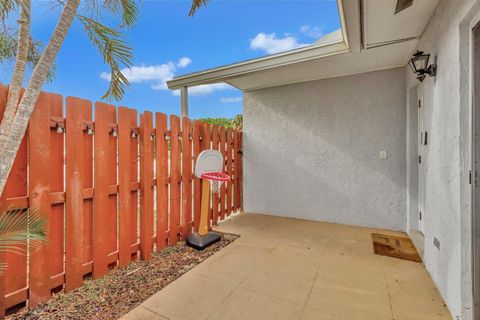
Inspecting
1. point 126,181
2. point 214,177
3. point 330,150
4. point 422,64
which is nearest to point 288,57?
point 422,64

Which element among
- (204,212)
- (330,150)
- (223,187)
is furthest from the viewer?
(223,187)

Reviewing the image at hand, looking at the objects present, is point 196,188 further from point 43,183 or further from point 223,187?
point 43,183

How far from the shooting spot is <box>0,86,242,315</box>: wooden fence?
6.33 feet

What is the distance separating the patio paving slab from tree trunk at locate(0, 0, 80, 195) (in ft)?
5.28

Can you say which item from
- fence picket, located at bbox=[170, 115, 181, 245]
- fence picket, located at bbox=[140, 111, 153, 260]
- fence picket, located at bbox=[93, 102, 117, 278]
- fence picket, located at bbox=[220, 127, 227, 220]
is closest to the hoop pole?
fence picket, located at bbox=[170, 115, 181, 245]

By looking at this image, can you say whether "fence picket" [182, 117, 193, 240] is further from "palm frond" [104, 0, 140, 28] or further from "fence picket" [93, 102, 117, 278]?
"palm frond" [104, 0, 140, 28]

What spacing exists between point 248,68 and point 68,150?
305 cm

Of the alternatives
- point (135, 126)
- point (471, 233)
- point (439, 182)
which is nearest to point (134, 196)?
point (135, 126)

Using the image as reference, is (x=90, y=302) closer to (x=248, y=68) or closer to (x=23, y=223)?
(x=23, y=223)

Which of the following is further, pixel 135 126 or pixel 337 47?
pixel 337 47

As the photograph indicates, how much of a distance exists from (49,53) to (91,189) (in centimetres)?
134

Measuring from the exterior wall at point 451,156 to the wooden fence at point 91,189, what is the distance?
10.6 feet

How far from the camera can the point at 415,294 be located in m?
2.25

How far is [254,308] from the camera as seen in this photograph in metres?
2.05
